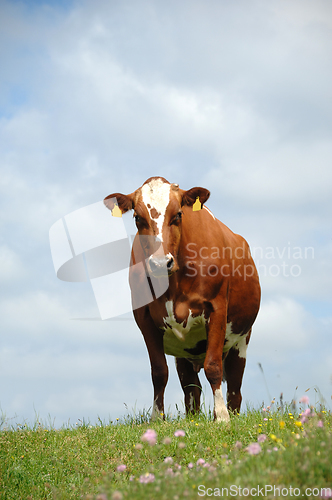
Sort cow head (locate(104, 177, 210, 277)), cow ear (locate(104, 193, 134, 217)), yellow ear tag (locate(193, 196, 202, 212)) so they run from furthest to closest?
yellow ear tag (locate(193, 196, 202, 212))
cow ear (locate(104, 193, 134, 217))
cow head (locate(104, 177, 210, 277))

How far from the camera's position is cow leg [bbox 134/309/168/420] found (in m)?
8.09

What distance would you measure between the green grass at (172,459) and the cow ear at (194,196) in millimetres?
3287

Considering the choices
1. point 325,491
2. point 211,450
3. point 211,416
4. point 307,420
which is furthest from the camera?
point 211,416

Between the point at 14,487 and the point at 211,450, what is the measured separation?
7.59ft

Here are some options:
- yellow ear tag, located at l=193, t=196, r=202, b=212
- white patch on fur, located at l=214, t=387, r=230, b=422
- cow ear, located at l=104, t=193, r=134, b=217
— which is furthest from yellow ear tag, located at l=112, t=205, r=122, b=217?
white patch on fur, located at l=214, t=387, r=230, b=422

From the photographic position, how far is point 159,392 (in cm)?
809

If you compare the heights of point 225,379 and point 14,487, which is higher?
point 225,379

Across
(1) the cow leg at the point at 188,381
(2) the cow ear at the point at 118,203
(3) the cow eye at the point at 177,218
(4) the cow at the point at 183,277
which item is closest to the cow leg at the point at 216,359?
(4) the cow at the point at 183,277

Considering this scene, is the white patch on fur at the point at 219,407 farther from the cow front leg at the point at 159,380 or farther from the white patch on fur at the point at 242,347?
the white patch on fur at the point at 242,347

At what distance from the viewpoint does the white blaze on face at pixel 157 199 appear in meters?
7.14

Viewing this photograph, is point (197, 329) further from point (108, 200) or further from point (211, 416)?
point (108, 200)

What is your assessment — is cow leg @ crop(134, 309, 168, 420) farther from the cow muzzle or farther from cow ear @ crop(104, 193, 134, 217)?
cow ear @ crop(104, 193, 134, 217)

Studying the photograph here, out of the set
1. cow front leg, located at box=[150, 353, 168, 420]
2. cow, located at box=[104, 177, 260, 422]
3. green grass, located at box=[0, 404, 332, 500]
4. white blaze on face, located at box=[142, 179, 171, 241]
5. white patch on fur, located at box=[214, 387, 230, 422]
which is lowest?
green grass, located at box=[0, 404, 332, 500]

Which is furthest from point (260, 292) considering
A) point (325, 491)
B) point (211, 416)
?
point (325, 491)
